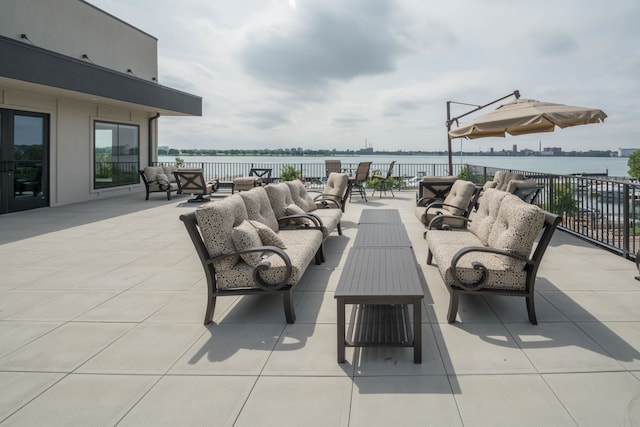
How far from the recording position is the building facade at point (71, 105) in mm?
9023

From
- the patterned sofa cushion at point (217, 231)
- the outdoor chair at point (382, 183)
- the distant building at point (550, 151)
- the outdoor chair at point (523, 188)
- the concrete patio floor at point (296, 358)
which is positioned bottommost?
the concrete patio floor at point (296, 358)

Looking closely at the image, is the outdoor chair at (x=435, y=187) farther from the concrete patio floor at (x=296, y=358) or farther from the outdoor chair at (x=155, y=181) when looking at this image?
the outdoor chair at (x=155, y=181)

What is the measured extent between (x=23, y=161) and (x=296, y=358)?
393 inches

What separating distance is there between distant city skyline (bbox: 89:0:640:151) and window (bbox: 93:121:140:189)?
8.19 ft

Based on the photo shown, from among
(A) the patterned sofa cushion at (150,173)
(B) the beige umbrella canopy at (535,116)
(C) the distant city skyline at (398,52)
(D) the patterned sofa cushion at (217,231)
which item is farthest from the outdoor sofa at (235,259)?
(A) the patterned sofa cushion at (150,173)

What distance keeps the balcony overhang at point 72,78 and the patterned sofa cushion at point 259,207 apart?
6.22 m

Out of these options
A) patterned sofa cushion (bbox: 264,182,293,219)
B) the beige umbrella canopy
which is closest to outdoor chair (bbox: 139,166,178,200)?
patterned sofa cushion (bbox: 264,182,293,219)

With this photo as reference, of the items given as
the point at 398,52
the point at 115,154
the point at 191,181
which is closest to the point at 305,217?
the point at 398,52

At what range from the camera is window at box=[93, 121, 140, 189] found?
40.5 ft

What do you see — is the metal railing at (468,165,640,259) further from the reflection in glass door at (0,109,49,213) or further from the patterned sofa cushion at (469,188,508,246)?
the reflection in glass door at (0,109,49,213)

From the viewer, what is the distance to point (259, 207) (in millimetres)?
4398

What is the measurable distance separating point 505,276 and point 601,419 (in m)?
1.26

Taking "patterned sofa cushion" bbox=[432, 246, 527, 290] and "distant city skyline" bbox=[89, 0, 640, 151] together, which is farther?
"distant city skyline" bbox=[89, 0, 640, 151]

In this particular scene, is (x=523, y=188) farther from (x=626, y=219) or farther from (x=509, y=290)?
(x=509, y=290)
